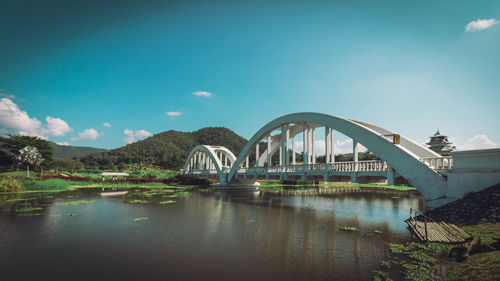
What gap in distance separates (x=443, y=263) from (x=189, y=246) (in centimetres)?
829

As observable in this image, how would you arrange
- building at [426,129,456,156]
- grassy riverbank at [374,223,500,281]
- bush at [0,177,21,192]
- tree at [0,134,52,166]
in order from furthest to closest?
tree at [0,134,52,166], building at [426,129,456,156], bush at [0,177,21,192], grassy riverbank at [374,223,500,281]

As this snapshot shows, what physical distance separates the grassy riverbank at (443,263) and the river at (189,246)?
597 mm

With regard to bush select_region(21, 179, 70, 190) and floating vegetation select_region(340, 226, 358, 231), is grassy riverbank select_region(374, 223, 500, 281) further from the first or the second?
bush select_region(21, 179, 70, 190)

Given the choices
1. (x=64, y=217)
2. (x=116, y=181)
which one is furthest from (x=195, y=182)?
(x=64, y=217)

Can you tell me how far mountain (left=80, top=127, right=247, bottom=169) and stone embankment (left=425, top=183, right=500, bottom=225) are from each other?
2763 inches

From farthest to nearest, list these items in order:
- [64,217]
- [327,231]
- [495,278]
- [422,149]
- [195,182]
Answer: [195,182], [64,217], [422,149], [327,231], [495,278]

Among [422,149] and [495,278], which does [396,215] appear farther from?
[495,278]

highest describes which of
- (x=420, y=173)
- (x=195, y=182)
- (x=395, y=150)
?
(x=395, y=150)

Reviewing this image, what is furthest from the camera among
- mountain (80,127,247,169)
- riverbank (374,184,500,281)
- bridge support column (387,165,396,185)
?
mountain (80,127,247,169)

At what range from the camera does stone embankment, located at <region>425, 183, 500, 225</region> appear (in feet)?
26.6

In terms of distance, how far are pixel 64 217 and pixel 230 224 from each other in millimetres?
9718

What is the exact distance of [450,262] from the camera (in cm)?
714

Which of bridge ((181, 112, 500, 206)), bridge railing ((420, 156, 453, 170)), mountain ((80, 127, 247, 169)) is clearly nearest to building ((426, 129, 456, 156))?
bridge ((181, 112, 500, 206))

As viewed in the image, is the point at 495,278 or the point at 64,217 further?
the point at 64,217
